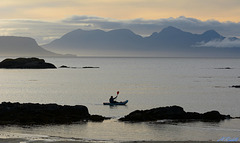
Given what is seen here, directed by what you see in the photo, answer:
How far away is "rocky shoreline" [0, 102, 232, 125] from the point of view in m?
43.0

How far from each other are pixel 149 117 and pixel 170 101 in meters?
25.4

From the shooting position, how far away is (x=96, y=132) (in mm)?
38781

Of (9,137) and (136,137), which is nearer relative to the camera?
(9,137)

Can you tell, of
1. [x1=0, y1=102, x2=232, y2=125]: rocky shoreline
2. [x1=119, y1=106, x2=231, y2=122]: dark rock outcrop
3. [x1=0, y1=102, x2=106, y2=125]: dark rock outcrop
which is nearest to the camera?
[x1=0, y1=102, x2=106, y2=125]: dark rock outcrop

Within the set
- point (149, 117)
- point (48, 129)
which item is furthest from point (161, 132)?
point (48, 129)

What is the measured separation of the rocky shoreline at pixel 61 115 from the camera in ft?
141

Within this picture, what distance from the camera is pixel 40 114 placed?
44312mm

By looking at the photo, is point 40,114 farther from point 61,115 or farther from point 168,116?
point 168,116

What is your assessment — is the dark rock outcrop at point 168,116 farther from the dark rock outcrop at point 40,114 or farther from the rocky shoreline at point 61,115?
the dark rock outcrop at point 40,114

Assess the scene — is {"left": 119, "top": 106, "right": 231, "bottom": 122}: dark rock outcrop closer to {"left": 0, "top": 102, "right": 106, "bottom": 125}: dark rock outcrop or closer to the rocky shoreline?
the rocky shoreline

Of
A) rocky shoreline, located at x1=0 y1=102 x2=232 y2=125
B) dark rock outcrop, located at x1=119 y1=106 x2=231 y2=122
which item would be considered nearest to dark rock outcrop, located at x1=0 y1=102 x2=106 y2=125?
rocky shoreline, located at x1=0 y1=102 x2=232 y2=125

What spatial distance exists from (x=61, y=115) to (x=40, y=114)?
237 centimetres

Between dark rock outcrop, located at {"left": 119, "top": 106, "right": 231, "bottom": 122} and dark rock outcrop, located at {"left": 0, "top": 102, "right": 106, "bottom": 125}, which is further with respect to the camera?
dark rock outcrop, located at {"left": 119, "top": 106, "right": 231, "bottom": 122}

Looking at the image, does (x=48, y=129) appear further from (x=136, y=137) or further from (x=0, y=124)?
(x=136, y=137)
